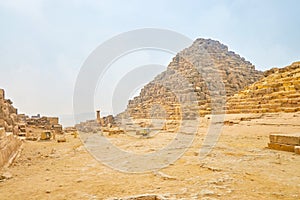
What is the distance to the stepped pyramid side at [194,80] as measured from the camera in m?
25.2

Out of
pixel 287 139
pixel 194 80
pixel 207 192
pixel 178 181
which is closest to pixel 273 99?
pixel 287 139

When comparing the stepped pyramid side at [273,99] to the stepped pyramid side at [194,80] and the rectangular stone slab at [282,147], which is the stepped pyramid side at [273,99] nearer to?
the stepped pyramid side at [194,80]

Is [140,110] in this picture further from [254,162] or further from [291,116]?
[254,162]

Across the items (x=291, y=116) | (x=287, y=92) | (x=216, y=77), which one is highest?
(x=216, y=77)

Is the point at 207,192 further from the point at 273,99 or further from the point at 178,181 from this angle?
the point at 273,99

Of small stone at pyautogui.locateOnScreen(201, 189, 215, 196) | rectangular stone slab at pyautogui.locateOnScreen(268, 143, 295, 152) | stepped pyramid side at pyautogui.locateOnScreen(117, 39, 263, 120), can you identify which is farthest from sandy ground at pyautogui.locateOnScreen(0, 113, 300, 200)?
stepped pyramid side at pyautogui.locateOnScreen(117, 39, 263, 120)

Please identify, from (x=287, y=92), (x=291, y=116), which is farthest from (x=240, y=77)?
(x=291, y=116)

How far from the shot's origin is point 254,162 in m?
3.98

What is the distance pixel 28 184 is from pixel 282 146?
5.09 metres

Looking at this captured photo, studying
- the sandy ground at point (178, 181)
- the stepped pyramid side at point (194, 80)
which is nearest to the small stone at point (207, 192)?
the sandy ground at point (178, 181)

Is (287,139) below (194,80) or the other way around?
below

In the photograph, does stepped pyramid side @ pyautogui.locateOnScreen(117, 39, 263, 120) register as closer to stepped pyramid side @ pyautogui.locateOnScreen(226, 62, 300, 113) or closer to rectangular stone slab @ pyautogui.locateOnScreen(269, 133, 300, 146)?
stepped pyramid side @ pyautogui.locateOnScreen(226, 62, 300, 113)

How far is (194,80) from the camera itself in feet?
93.4

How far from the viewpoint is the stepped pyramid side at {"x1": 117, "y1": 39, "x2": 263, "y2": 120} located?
82.6 feet
